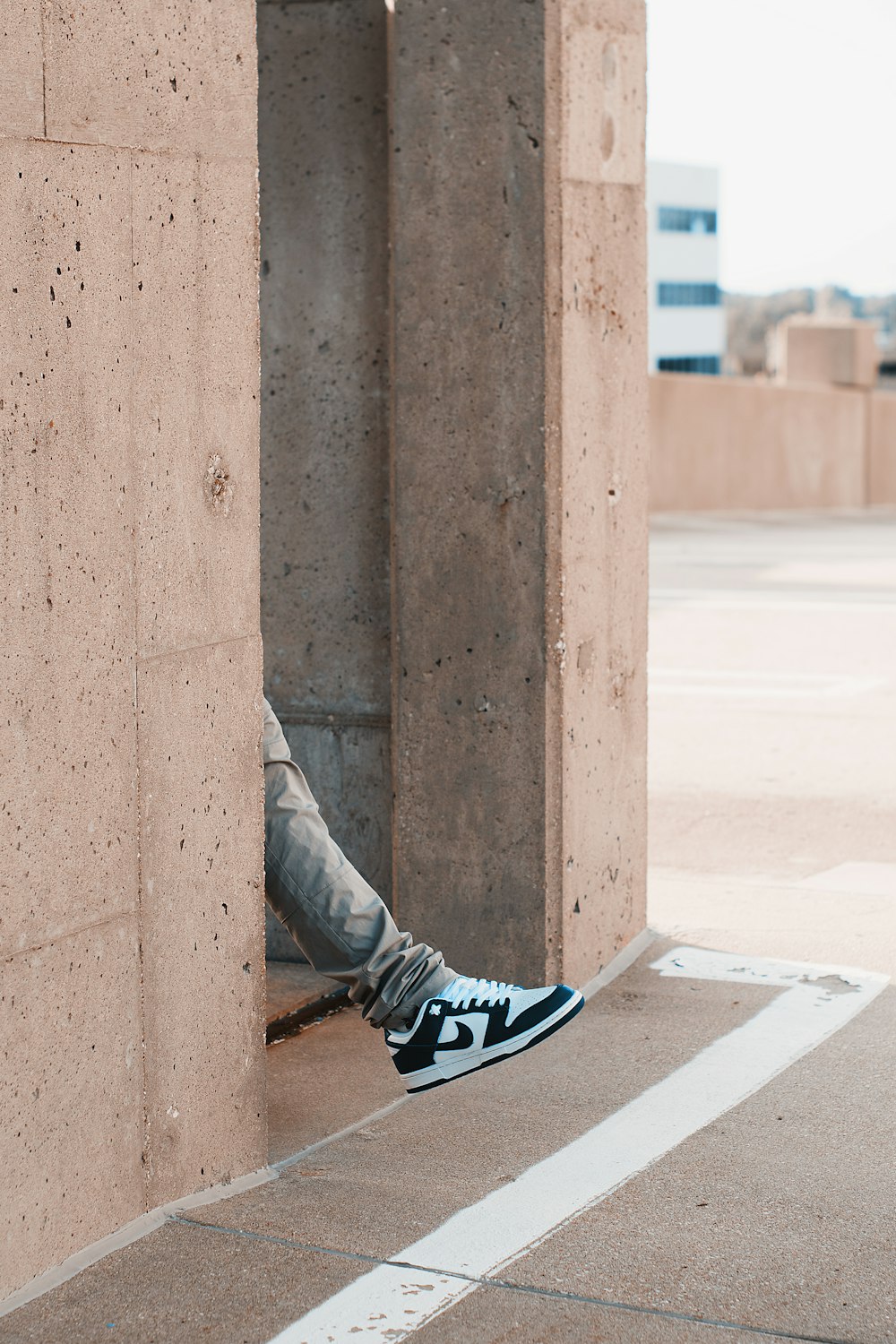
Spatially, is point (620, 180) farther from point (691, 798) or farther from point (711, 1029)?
point (691, 798)

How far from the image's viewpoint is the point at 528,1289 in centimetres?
318

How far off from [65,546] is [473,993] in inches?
50.5

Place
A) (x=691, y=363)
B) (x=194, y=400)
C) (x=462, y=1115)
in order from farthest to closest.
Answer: (x=691, y=363)
(x=462, y=1115)
(x=194, y=400)

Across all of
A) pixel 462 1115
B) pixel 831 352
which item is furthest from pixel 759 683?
pixel 831 352

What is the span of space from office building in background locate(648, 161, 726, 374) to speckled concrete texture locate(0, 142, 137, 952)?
390ft

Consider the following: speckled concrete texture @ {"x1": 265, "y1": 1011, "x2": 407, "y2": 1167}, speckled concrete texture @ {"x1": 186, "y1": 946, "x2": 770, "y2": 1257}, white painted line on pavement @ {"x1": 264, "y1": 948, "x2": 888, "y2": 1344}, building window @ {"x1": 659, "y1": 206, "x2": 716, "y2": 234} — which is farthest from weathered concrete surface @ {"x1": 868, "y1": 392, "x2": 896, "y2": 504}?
building window @ {"x1": 659, "y1": 206, "x2": 716, "y2": 234}

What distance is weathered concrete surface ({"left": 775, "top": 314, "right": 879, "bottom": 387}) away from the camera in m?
26.5

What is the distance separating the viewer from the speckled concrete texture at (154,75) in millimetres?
3053

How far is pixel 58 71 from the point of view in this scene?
3035 millimetres

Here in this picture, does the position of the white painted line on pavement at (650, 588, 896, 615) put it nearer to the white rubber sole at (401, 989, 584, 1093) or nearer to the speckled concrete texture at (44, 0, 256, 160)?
the white rubber sole at (401, 989, 584, 1093)

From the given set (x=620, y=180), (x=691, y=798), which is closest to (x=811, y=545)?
(x=691, y=798)

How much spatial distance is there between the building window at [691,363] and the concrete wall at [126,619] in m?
125

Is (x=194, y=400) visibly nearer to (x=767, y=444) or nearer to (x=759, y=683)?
(x=759, y=683)

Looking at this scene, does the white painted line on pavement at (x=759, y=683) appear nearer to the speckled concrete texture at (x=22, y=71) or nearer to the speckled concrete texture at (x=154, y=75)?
the speckled concrete texture at (x=154, y=75)
